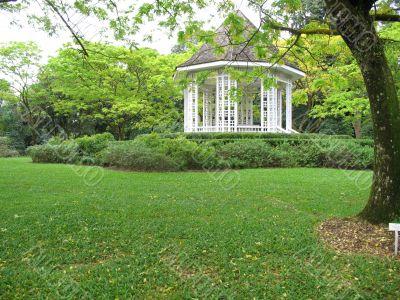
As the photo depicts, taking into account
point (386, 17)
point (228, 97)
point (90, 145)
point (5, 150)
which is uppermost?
Answer: point (228, 97)

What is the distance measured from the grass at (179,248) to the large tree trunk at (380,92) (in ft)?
4.58

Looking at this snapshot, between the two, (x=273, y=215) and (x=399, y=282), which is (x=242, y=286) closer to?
(x=399, y=282)

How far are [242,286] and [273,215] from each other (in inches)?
123

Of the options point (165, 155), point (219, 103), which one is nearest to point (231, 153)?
point (165, 155)

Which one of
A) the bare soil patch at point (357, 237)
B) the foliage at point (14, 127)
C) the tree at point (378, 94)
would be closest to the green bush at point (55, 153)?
the bare soil patch at point (357, 237)

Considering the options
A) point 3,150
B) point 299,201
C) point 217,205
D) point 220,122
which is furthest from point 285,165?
point 3,150

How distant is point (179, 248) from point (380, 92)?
150 inches

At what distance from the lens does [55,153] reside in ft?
62.1

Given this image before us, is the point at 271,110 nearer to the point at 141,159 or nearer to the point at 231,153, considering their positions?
the point at 231,153

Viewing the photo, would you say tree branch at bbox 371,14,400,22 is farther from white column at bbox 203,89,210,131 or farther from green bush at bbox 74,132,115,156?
white column at bbox 203,89,210,131

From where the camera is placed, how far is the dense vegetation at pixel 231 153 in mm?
14094

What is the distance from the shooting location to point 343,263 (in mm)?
4539

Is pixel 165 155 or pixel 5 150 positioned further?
pixel 5 150

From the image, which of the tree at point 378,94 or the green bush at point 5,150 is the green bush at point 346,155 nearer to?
the tree at point 378,94
